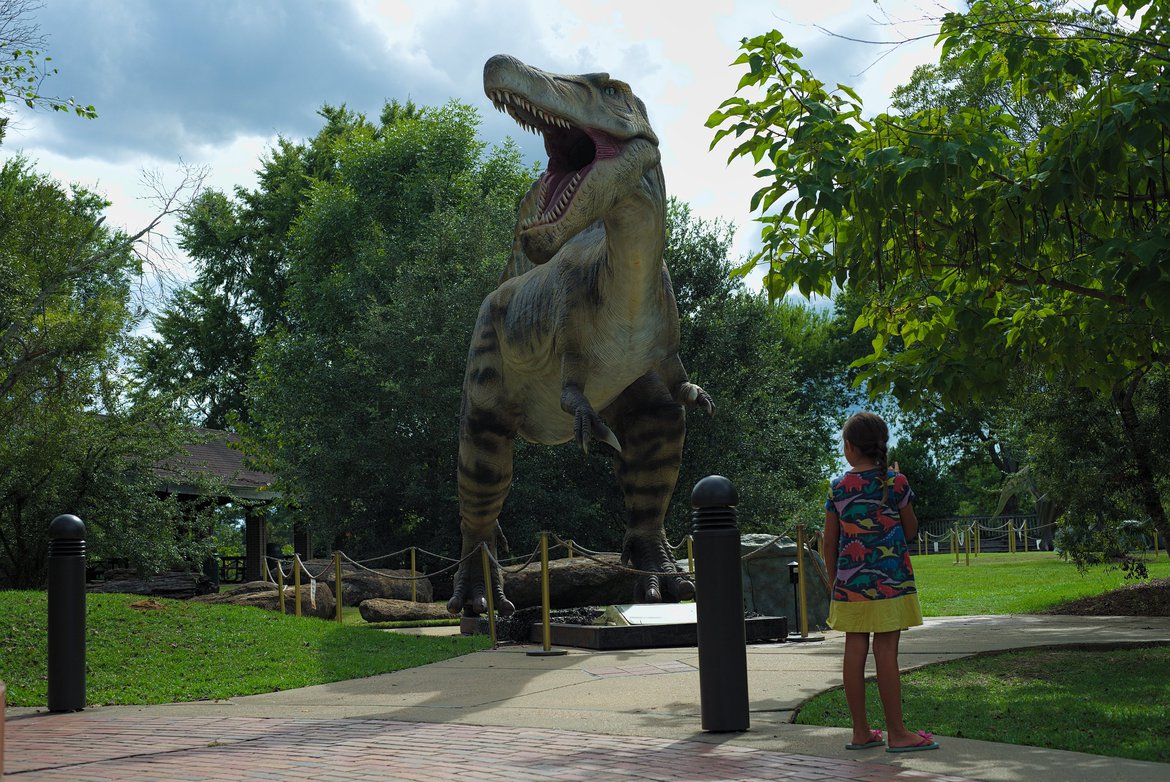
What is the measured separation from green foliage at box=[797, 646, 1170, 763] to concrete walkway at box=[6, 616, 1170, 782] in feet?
0.73

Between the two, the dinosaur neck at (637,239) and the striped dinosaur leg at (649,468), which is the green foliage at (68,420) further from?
the dinosaur neck at (637,239)

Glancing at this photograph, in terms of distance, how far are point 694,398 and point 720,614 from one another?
13.6 ft

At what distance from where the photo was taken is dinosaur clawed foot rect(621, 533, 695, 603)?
9.87 m

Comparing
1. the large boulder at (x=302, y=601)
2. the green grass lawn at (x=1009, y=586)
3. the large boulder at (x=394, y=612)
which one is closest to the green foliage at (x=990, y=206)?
the green grass lawn at (x=1009, y=586)

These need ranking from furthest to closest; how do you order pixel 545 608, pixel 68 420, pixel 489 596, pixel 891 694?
pixel 68 420 → pixel 489 596 → pixel 545 608 → pixel 891 694

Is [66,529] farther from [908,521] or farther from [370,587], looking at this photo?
[370,587]

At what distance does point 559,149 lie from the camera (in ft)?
27.2

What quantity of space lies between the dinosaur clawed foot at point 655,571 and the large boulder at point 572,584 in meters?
1.39

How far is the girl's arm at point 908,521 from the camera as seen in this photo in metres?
4.80

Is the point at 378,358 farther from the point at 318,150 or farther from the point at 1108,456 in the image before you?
the point at 318,150

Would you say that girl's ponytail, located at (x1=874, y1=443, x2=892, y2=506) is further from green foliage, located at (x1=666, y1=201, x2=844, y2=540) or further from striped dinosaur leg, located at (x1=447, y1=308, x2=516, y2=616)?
green foliage, located at (x1=666, y1=201, x2=844, y2=540)

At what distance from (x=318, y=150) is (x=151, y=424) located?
20698mm

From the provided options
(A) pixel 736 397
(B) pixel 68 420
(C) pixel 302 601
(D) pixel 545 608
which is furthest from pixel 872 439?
(A) pixel 736 397

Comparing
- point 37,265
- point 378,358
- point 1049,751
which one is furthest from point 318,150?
point 1049,751
